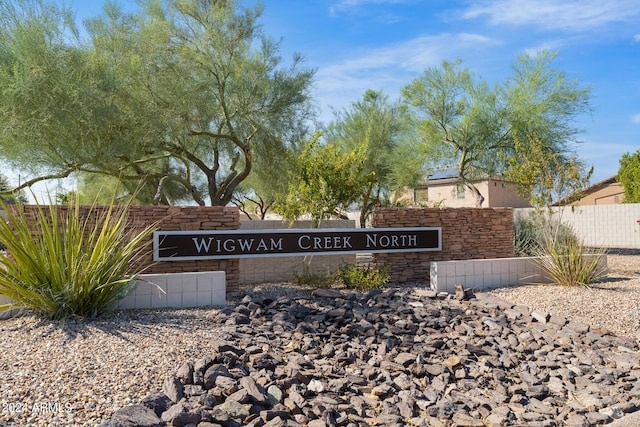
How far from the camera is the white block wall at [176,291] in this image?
7168mm

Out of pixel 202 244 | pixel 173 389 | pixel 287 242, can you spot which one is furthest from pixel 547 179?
pixel 173 389

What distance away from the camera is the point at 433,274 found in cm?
956

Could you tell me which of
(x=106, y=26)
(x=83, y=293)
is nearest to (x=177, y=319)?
(x=83, y=293)

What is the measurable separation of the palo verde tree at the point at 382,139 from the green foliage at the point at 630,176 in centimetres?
1607

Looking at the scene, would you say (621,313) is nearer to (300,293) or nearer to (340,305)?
(340,305)

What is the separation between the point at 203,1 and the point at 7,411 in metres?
14.3

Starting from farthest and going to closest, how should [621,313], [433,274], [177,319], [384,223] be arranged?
[384,223]
[433,274]
[621,313]
[177,319]

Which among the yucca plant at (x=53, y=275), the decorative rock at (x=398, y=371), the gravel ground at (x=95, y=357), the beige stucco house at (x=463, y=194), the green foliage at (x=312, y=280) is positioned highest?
the beige stucco house at (x=463, y=194)

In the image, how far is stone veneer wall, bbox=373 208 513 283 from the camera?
34.9 ft

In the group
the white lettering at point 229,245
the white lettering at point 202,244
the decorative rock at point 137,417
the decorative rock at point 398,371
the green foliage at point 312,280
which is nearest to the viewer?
the decorative rock at point 137,417

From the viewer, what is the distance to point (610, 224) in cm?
2291

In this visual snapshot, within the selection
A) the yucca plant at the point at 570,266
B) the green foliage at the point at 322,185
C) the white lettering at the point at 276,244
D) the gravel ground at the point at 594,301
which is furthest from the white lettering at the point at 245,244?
the yucca plant at the point at 570,266

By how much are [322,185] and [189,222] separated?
2782mm

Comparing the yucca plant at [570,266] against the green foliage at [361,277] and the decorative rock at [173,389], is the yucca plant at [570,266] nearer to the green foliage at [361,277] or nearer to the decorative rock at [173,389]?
the green foliage at [361,277]
